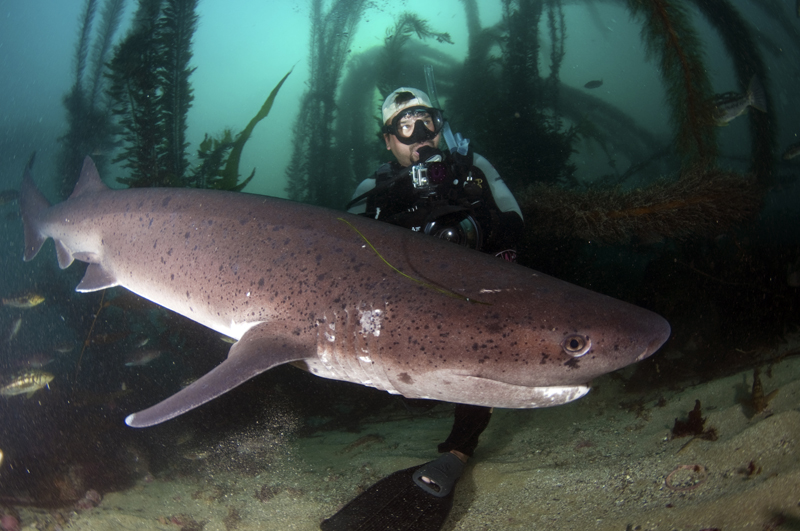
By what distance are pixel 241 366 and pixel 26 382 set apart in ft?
17.3

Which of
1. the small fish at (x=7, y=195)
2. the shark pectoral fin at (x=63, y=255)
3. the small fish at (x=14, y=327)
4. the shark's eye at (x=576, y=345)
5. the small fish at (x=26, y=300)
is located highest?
the shark's eye at (x=576, y=345)

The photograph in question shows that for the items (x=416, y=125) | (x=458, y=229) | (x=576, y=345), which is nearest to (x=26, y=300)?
(x=416, y=125)

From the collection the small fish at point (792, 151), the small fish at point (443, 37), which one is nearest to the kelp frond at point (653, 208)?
the small fish at point (792, 151)

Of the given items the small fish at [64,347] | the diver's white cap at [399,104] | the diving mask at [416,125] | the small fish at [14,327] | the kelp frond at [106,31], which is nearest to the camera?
the diving mask at [416,125]

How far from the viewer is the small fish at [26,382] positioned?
15.1 ft

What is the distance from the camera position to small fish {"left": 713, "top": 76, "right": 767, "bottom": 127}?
18.0 feet

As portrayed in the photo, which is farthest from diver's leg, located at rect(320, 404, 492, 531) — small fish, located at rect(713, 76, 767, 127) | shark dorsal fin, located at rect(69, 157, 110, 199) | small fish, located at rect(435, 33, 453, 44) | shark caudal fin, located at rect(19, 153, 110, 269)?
small fish, located at rect(435, 33, 453, 44)

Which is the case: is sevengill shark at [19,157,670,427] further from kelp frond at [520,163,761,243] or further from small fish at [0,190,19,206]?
small fish at [0,190,19,206]

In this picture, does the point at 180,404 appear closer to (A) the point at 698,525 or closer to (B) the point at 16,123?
(A) the point at 698,525

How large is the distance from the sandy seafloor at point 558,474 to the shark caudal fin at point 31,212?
311 centimetres

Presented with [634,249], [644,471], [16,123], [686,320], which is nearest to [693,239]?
[634,249]

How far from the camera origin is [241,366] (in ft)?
6.15

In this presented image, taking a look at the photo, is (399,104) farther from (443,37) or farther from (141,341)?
(443,37)

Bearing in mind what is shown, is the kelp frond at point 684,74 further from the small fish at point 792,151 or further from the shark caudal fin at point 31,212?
the shark caudal fin at point 31,212
